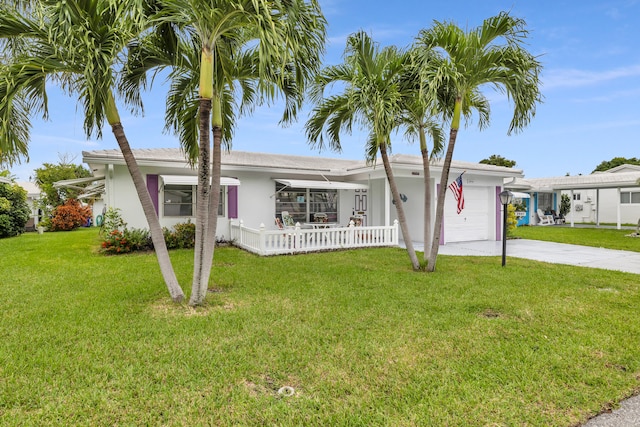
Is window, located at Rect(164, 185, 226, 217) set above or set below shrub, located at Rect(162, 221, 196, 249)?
above

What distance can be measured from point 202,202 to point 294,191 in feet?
32.4

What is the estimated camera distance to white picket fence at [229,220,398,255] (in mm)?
12148

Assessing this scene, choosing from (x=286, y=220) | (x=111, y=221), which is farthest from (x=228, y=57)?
(x=286, y=220)

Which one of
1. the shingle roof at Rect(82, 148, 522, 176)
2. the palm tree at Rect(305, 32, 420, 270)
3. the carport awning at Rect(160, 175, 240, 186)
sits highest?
the palm tree at Rect(305, 32, 420, 270)

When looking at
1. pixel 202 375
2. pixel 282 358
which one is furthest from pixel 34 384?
pixel 282 358

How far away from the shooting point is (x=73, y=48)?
474 cm

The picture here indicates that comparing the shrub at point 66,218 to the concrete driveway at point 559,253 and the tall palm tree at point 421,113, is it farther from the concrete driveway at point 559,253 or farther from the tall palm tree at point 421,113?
the concrete driveway at point 559,253

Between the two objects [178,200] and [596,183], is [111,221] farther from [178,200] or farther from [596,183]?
[596,183]

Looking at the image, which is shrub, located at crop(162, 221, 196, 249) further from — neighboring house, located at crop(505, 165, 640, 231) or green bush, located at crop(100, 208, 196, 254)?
neighboring house, located at crop(505, 165, 640, 231)

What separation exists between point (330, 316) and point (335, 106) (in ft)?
19.5

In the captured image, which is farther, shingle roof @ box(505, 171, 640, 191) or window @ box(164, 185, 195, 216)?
shingle roof @ box(505, 171, 640, 191)

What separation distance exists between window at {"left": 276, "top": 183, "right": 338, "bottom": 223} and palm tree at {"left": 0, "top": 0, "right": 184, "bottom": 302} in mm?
9868

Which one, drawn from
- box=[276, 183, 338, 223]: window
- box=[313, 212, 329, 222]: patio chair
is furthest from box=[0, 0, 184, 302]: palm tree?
box=[313, 212, 329, 222]: patio chair

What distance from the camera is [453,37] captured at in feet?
26.5
